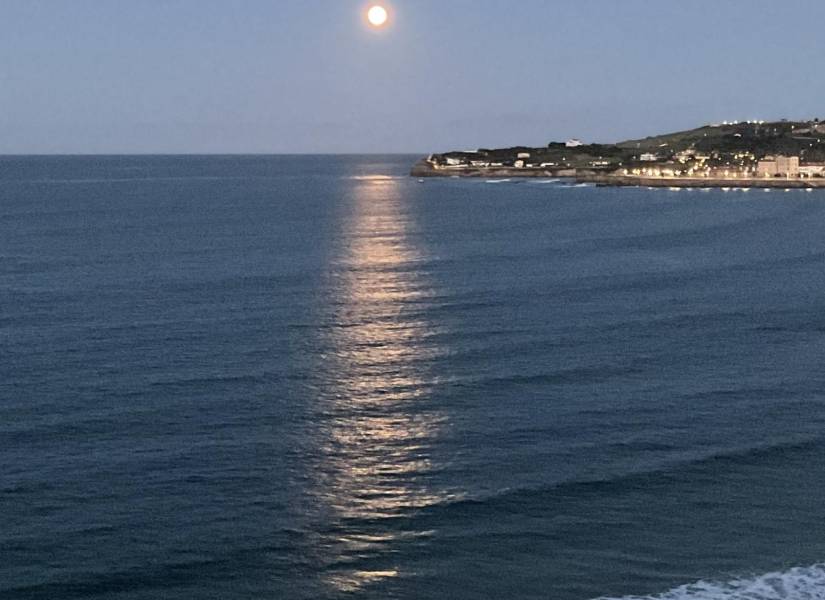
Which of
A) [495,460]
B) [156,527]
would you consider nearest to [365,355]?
[495,460]

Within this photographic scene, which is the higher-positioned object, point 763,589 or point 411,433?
point 411,433

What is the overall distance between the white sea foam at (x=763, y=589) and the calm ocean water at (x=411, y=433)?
65mm

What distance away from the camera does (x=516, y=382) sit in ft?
127

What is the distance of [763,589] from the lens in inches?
889

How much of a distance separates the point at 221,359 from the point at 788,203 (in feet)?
411

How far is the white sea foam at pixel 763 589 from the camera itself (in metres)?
22.2

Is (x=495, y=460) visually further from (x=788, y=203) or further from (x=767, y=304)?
(x=788, y=203)

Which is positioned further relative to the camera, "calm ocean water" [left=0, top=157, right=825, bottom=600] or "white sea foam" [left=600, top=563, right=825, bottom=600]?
"calm ocean water" [left=0, top=157, right=825, bottom=600]

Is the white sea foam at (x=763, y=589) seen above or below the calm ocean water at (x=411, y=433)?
below

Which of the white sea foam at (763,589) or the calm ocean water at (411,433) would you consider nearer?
the white sea foam at (763,589)

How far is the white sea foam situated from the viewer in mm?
22203

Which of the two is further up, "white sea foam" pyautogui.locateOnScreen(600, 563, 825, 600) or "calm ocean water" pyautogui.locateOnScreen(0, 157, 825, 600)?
"calm ocean water" pyautogui.locateOnScreen(0, 157, 825, 600)

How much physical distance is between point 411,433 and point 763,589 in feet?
42.3

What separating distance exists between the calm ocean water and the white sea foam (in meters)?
0.06
